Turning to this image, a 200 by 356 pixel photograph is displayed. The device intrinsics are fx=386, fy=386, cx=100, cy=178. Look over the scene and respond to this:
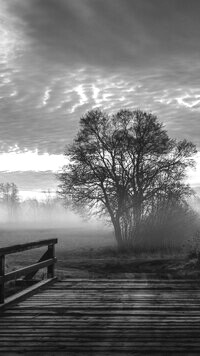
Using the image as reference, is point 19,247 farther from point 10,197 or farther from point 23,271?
point 10,197

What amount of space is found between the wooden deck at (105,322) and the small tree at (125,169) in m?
24.3

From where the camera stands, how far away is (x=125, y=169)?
33500 millimetres

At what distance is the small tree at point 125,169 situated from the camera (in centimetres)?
3309

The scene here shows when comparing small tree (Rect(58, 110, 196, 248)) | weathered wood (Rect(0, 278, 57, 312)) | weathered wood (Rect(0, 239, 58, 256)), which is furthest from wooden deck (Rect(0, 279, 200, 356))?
small tree (Rect(58, 110, 196, 248))

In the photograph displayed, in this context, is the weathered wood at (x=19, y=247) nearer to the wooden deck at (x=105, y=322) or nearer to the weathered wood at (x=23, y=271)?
the weathered wood at (x=23, y=271)

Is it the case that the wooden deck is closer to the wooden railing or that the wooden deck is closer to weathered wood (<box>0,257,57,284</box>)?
the wooden railing

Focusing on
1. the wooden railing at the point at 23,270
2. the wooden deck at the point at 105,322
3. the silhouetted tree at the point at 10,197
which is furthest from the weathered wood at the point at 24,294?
the silhouetted tree at the point at 10,197

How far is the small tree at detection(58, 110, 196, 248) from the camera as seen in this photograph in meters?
33.1

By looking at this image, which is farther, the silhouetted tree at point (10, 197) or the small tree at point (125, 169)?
the silhouetted tree at point (10, 197)

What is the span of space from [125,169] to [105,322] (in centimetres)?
2785

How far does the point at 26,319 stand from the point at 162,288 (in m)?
3.86

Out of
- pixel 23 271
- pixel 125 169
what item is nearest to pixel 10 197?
pixel 125 169

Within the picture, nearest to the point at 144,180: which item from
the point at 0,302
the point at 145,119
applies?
the point at 145,119

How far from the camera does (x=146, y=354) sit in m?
4.48
